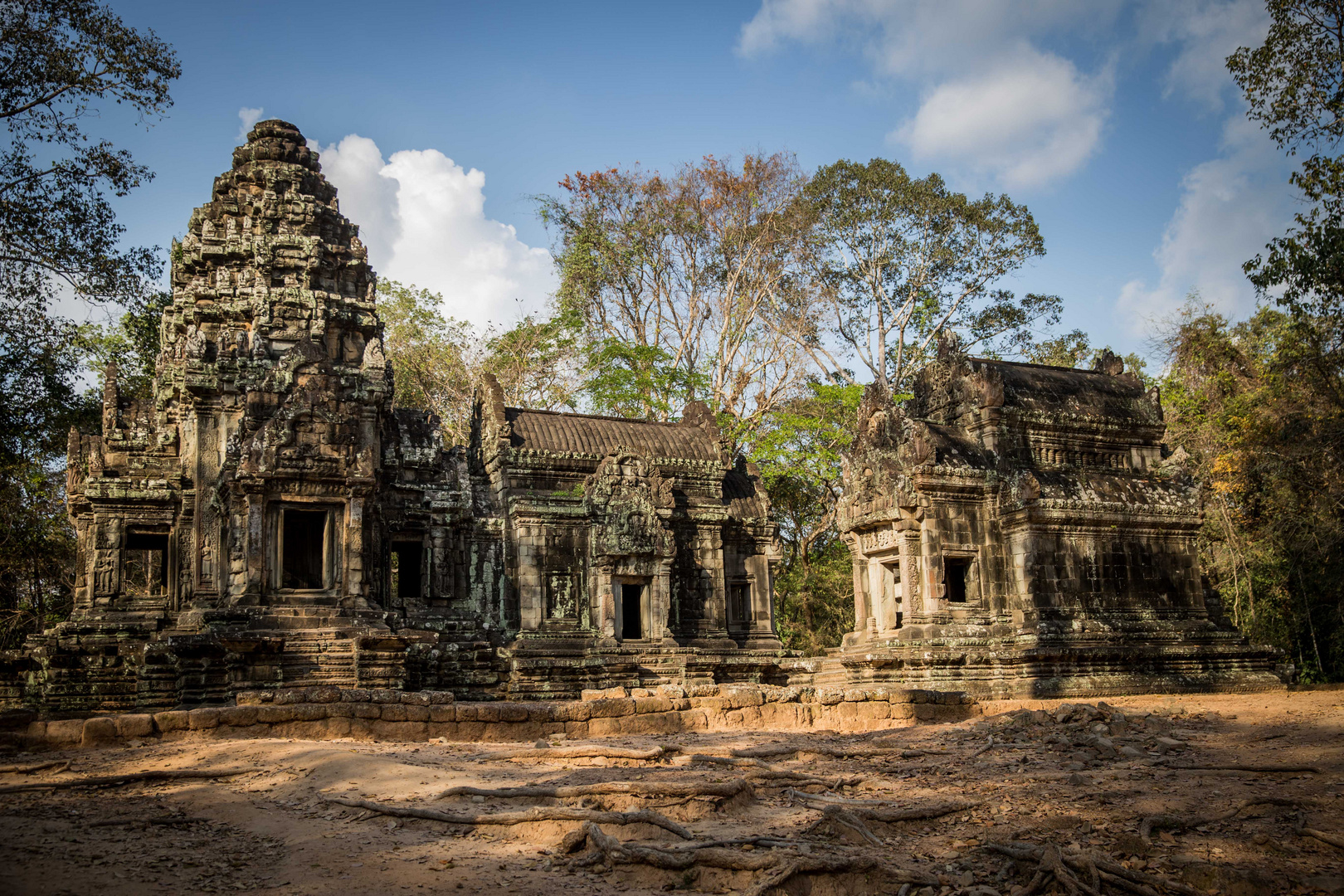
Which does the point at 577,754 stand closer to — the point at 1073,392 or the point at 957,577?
the point at 957,577

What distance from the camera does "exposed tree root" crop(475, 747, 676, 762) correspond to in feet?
32.2

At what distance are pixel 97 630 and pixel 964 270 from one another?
86.6ft

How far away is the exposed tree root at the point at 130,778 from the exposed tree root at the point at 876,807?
4.58 metres

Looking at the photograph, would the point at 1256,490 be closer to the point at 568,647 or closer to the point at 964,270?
the point at 964,270

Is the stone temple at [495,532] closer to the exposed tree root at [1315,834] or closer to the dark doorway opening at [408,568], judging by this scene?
the dark doorway opening at [408,568]

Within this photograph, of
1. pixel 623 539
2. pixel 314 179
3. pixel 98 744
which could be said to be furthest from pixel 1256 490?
pixel 98 744

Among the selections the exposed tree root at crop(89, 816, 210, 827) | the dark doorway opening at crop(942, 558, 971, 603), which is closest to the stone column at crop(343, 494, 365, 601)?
the dark doorway opening at crop(942, 558, 971, 603)

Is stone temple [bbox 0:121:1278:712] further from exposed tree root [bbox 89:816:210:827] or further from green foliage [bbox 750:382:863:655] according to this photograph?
exposed tree root [bbox 89:816:210:827]

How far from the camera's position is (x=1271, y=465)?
21453 millimetres

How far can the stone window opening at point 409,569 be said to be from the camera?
67.8 ft

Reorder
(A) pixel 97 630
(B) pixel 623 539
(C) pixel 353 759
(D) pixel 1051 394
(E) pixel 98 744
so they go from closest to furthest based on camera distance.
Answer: (C) pixel 353 759, (E) pixel 98 744, (A) pixel 97 630, (D) pixel 1051 394, (B) pixel 623 539

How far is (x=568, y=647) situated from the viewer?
812 inches

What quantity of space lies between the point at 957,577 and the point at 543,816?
12.9 m

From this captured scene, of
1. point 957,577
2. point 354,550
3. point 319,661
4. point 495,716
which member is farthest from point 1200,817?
point 354,550
